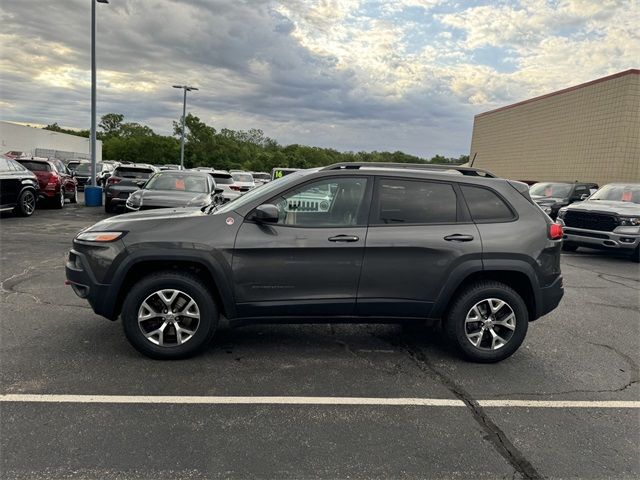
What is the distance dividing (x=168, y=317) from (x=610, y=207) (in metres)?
10.6

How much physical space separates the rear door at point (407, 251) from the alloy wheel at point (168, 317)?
1.44 meters

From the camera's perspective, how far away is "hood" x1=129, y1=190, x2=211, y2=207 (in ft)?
33.4

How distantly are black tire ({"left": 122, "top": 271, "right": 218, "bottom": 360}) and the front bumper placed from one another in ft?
32.1

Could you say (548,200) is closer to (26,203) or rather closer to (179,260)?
(179,260)

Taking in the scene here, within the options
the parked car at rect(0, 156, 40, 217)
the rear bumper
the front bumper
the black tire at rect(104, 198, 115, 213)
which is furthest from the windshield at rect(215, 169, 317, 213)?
the black tire at rect(104, 198, 115, 213)

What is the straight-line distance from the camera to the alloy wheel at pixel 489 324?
170 inches

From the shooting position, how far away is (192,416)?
321cm

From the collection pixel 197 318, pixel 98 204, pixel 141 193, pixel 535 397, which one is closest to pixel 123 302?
pixel 197 318

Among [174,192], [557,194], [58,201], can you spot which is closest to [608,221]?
[557,194]

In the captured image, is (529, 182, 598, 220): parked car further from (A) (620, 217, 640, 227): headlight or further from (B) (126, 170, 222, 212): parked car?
(B) (126, 170, 222, 212): parked car

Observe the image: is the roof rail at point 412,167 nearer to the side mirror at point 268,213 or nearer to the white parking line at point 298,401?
the side mirror at point 268,213

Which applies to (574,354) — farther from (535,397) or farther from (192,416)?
(192,416)

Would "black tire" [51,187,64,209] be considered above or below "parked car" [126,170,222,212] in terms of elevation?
below

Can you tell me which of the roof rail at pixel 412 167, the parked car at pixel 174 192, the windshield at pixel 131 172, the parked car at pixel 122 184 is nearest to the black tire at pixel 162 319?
the roof rail at pixel 412 167
